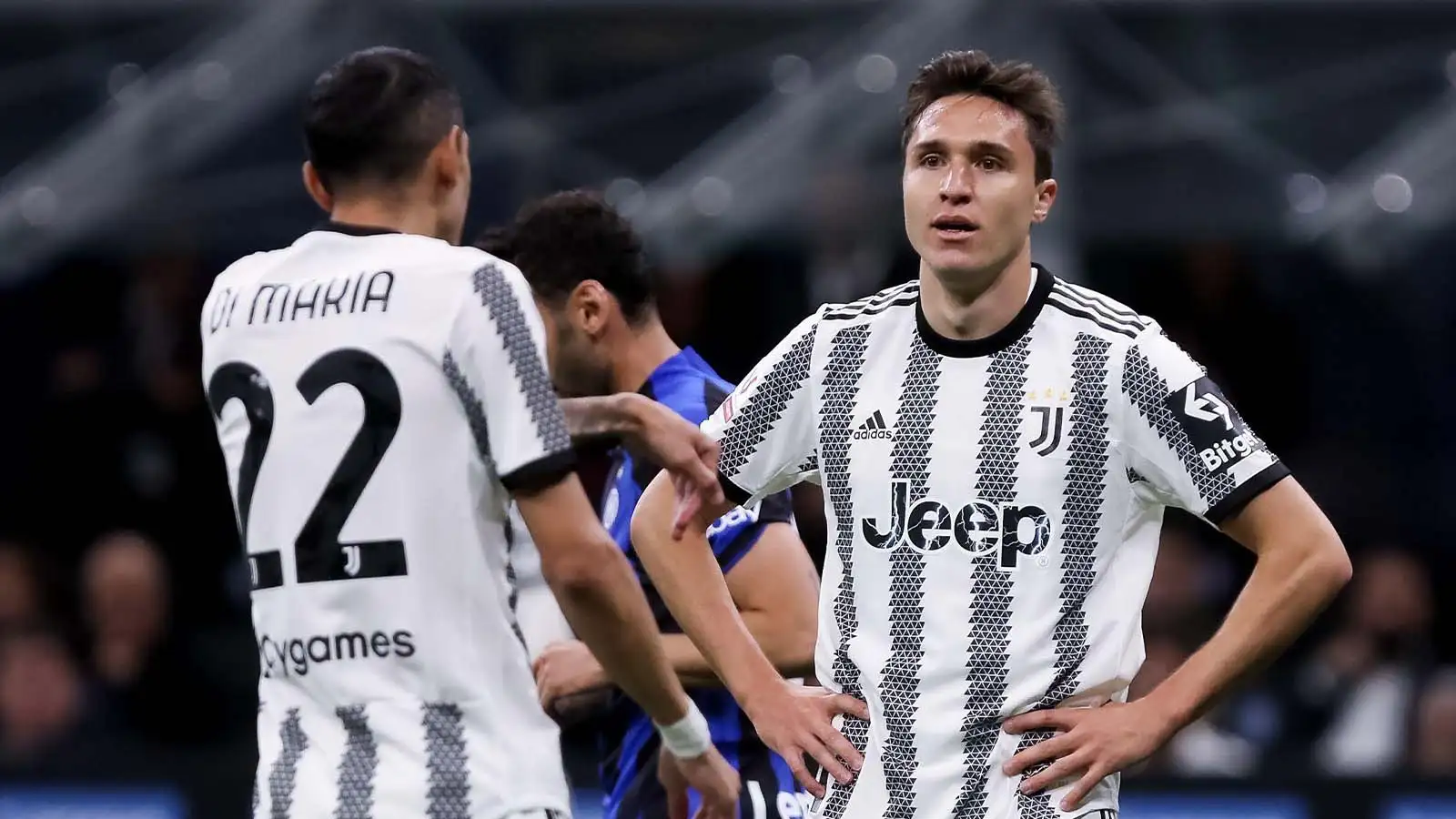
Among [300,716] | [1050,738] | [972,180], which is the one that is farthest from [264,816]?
[972,180]

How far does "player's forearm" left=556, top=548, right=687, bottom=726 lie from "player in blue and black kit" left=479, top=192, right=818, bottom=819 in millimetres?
986

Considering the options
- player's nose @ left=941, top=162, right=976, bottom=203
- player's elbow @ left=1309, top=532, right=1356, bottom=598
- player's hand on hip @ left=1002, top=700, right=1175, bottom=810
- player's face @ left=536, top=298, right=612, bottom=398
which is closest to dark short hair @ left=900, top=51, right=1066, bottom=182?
player's nose @ left=941, top=162, right=976, bottom=203

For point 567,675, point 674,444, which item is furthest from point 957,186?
point 567,675

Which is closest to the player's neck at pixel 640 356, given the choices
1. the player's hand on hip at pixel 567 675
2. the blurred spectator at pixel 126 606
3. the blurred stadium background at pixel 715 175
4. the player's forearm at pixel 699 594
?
the player's hand on hip at pixel 567 675

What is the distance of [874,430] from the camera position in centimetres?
428

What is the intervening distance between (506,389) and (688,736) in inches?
31.2

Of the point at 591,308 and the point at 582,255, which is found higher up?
the point at 582,255

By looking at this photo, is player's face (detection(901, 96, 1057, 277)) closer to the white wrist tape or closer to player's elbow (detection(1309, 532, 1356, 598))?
player's elbow (detection(1309, 532, 1356, 598))

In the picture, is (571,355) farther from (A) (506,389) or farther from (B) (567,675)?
(A) (506,389)

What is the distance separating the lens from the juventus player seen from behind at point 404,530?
381cm

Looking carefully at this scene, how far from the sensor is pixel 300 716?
12.8 feet

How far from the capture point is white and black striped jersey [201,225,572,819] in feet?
12.5

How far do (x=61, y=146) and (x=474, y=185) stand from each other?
173 cm

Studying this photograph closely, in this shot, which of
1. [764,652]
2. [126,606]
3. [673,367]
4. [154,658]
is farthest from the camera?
[126,606]
